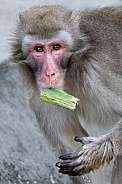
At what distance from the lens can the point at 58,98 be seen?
22.6ft

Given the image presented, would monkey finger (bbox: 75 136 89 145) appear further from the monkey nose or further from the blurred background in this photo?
the blurred background

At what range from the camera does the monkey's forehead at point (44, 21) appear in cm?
697

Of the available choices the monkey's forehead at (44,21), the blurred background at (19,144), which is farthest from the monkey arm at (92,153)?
the blurred background at (19,144)

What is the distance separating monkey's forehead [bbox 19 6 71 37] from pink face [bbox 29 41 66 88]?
0.12m

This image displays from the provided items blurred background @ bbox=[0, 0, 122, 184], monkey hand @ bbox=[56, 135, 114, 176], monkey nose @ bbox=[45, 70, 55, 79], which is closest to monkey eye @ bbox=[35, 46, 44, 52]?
monkey nose @ bbox=[45, 70, 55, 79]

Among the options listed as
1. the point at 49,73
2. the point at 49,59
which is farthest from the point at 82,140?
the point at 49,59

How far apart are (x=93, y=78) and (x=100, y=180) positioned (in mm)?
1226

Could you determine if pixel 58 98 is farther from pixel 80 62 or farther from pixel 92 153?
pixel 92 153

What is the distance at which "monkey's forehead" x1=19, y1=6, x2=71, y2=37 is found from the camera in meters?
6.97

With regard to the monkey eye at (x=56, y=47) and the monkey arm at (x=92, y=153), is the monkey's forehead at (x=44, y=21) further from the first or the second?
the monkey arm at (x=92, y=153)

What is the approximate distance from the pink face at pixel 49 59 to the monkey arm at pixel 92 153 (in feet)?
2.14

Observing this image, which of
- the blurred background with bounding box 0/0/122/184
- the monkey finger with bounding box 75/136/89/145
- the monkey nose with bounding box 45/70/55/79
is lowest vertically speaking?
the blurred background with bounding box 0/0/122/184

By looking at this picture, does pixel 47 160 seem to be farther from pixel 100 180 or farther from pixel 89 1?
pixel 89 1

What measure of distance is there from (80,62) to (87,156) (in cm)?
94
